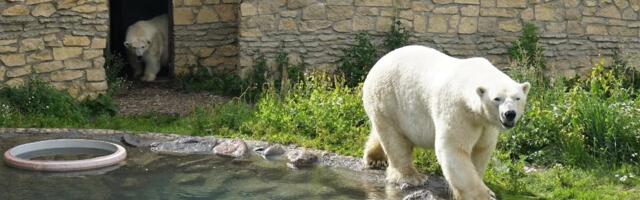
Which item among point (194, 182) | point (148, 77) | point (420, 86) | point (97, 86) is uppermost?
point (420, 86)

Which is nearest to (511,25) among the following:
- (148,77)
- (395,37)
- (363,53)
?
(395,37)

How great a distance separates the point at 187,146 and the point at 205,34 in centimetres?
375

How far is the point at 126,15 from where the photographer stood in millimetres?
14477

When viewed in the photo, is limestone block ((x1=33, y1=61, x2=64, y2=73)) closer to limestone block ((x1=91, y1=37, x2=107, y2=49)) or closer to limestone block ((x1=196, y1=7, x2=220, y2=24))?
limestone block ((x1=91, y1=37, x2=107, y2=49))

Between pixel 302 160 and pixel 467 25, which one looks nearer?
pixel 302 160

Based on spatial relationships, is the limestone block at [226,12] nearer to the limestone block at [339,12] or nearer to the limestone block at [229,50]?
the limestone block at [229,50]

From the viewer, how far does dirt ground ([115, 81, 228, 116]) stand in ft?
37.2

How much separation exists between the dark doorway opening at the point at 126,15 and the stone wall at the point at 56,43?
2.21m

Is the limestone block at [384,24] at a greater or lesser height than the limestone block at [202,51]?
greater

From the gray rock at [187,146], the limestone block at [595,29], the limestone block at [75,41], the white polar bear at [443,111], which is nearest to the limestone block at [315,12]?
the limestone block at [75,41]

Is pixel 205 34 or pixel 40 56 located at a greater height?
pixel 205 34

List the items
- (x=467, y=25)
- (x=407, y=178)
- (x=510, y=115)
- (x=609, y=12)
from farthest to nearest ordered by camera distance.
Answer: (x=609, y=12)
(x=467, y=25)
(x=407, y=178)
(x=510, y=115)

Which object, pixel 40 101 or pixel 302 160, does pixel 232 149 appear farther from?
pixel 40 101

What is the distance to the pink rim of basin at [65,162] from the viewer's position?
8344 mm
